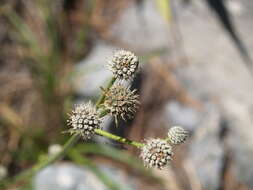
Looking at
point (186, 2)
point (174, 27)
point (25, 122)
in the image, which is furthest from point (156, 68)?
point (25, 122)

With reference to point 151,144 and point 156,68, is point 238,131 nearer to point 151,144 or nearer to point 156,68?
point 156,68

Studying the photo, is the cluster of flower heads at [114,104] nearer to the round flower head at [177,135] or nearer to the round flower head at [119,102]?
the round flower head at [119,102]

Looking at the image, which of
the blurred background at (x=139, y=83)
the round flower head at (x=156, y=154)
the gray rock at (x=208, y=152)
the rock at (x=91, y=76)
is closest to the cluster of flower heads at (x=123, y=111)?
the round flower head at (x=156, y=154)

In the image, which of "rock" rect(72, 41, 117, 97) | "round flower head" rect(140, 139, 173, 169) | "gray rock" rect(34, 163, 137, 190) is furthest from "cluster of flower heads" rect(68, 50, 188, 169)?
"rock" rect(72, 41, 117, 97)

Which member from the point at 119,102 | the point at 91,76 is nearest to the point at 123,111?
the point at 119,102

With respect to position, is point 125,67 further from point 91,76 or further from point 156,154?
point 91,76

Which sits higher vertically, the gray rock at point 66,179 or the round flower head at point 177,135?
the round flower head at point 177,135

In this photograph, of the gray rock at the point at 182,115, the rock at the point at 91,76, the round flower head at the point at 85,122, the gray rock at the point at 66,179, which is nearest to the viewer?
the round flower head at the point at 85,122
